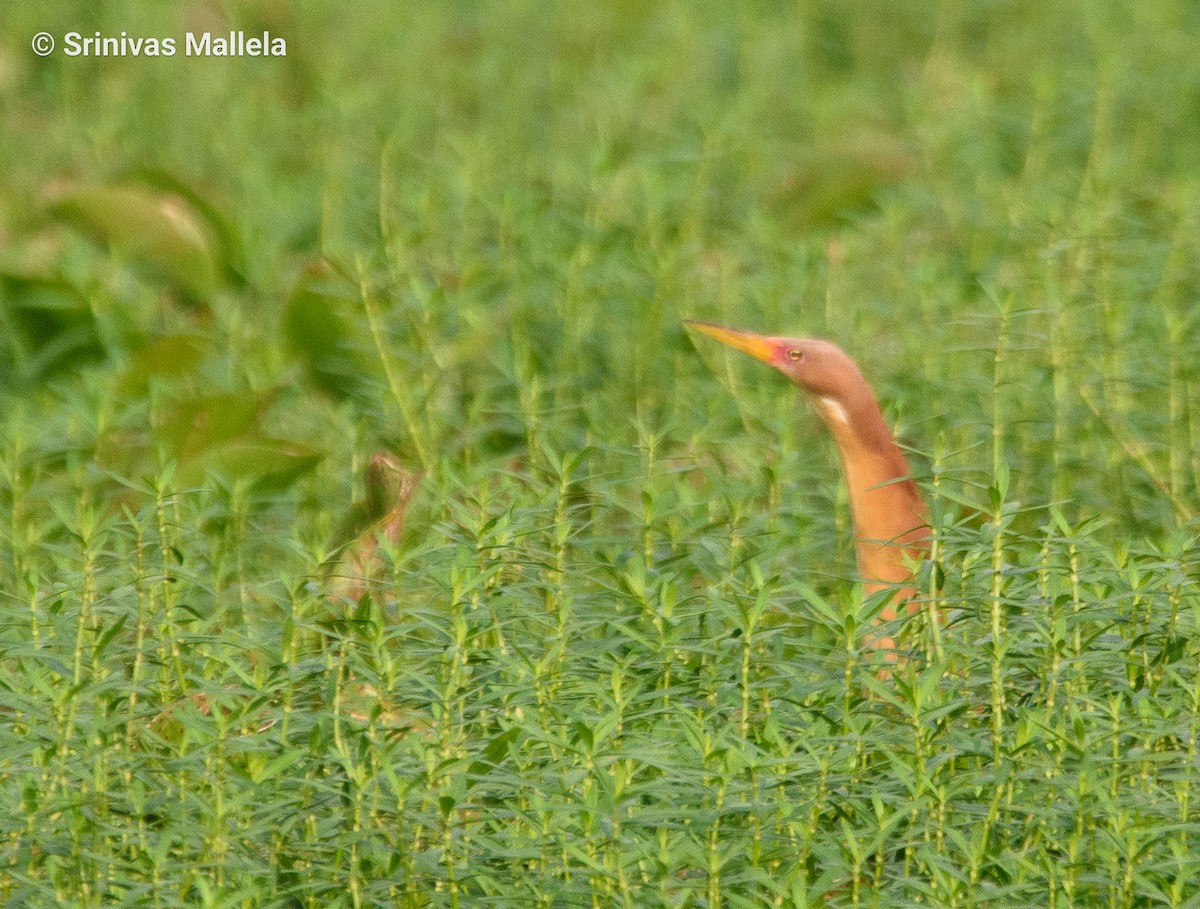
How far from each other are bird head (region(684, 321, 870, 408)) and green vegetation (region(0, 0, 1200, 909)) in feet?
0.63

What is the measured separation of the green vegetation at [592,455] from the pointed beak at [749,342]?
0.61ft

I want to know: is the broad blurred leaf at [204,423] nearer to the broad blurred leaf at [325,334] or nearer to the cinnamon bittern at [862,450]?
the broad blurred leaf at [325,334]

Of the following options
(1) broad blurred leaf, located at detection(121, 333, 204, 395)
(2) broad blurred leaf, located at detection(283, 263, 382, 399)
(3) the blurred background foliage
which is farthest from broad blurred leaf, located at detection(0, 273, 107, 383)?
(2) broad blurred leaf, located at detection(283, 263, 382, 399)

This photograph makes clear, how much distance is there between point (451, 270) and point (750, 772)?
2743mm

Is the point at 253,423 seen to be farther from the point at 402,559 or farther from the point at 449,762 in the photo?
the point at 449,762

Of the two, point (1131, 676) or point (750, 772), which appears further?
point (1131, 676)

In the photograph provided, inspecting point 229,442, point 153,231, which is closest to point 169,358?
point 229,442

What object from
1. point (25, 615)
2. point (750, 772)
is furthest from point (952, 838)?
point (25, 615)

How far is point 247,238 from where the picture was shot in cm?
564

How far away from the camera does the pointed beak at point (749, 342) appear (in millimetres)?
4223

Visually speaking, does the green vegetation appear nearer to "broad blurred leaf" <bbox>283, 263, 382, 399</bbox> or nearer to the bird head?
"broad blurred leaf" <bbox>283, 263, 382, 399</bbox>

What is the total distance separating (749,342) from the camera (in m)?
4.27

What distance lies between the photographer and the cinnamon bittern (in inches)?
149

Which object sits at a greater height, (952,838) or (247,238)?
(952,838)
